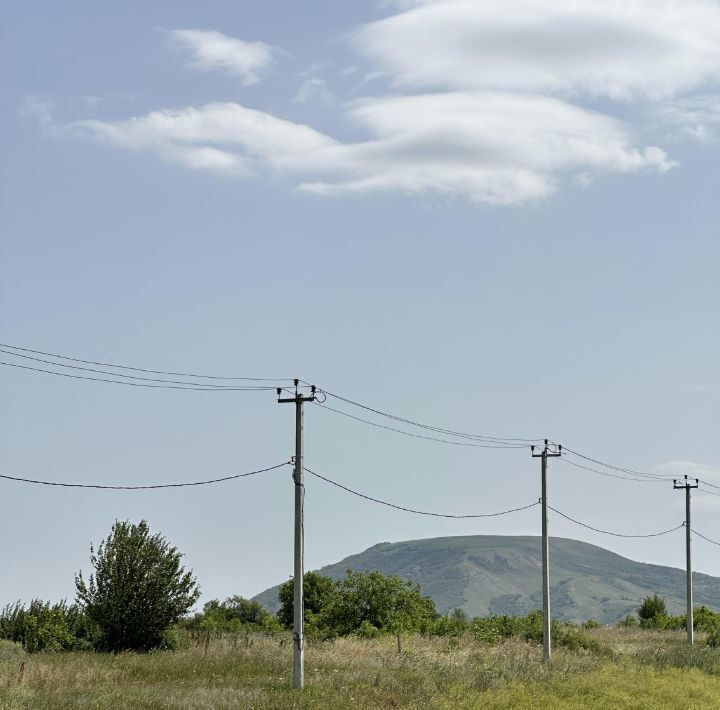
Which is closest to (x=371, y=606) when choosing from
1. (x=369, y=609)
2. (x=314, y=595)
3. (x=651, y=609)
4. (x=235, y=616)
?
(x=369, y=609)

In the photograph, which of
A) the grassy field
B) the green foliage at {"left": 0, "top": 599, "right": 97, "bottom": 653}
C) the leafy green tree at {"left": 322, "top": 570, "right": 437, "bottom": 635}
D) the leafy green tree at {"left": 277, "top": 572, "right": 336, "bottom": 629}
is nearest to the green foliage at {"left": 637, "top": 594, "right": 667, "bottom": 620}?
the leafy green tree at {"left": 277, "top": 572, "right": 336, "bottom": 629}

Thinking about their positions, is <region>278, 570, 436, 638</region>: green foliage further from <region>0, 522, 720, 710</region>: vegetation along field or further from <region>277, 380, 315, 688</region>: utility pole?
<region>277, 380, 315, 688</region>: utility pole

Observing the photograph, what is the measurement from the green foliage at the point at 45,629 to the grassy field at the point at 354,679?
218 cm

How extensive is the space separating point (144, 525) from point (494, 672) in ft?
64.6

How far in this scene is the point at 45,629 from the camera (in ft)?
165

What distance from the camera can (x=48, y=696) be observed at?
1227 inches

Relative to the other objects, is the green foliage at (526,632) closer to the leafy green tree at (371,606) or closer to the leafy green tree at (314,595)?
→ the leafy green tree at (371,606)

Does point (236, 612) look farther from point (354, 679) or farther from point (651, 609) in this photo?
point (354, 679)

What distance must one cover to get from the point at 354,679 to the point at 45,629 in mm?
19372

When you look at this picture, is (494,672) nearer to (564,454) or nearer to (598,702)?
(598,702)

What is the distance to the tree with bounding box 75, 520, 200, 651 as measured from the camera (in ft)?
168

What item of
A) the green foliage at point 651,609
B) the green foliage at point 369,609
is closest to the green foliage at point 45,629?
the green foliage at point 369,609

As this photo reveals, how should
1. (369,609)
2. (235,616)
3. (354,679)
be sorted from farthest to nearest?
1. (235,616)
2. (369,609)
3. (354,679)

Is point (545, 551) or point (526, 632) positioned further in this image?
point (526, 632)
